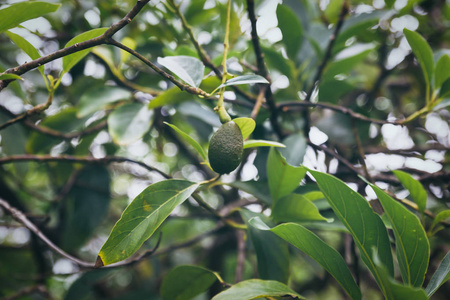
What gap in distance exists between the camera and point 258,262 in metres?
0.66

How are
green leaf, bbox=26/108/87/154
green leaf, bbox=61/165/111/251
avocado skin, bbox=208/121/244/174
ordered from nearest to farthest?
avocado skin, bbox=208/121/244/174, green leaf, bbox=26/108/87/154, green leaf, bbox=61/165/111/251

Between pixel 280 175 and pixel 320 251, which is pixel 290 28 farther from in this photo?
pixel 320 251

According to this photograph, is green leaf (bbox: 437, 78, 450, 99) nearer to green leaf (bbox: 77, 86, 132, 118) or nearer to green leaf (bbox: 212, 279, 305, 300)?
green leaf (bbox: 212, 279, 305, 300)

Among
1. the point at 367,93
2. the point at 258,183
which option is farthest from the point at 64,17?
the point at 367,93

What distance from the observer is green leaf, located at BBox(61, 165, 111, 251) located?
3.90 ft

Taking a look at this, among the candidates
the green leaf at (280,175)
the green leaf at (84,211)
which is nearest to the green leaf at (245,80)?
the green leaf at (280,175)

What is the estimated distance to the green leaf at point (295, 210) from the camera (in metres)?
0.60

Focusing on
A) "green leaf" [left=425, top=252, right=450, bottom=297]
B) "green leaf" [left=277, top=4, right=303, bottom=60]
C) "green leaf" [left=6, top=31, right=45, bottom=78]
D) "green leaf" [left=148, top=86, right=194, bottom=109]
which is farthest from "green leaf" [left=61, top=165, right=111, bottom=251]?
"green leaf" [left=425, top=252, right=450, bottom=297]

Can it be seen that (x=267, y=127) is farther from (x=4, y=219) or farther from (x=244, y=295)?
(x=4, y=219)

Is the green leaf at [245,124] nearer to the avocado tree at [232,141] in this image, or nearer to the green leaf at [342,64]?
the avocado tree at [232,141]

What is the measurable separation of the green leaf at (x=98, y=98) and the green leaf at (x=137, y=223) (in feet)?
1.56

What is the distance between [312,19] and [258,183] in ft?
2.56

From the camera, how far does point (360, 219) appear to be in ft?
1.72

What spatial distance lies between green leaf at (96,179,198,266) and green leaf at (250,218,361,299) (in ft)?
0.57
